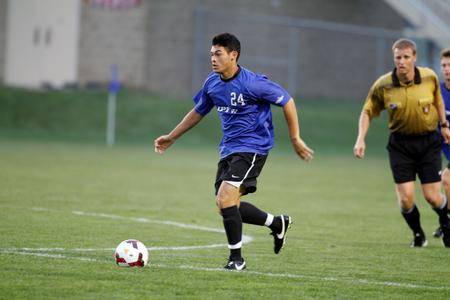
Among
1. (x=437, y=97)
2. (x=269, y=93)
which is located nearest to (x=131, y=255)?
(x=269, y=93)

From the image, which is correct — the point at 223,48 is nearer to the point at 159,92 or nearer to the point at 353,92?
the point at 159,92

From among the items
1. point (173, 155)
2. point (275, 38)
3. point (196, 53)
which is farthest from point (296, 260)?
point (275, 38)

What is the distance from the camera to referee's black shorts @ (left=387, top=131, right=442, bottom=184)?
10.9 meters

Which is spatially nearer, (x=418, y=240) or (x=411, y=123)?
(x=411, y=123)

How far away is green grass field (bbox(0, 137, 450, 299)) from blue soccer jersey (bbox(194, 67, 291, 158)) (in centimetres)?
112

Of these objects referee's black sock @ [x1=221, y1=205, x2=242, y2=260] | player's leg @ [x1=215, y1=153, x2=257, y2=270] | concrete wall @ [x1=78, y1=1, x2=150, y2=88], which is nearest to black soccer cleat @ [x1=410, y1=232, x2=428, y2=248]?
player's leg @ [x1=215, y1=153, x2=257, y2=270]

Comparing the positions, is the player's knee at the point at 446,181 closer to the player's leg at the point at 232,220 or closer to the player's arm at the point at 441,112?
the player's arm at the point at 441,112

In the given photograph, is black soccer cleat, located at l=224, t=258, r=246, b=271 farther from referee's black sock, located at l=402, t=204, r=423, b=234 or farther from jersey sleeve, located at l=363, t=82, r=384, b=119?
referee's black sock, located at l=402, t=204, r=423, b=234

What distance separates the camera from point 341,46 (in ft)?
129

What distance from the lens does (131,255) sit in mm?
8414

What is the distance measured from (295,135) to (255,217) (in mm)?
1070

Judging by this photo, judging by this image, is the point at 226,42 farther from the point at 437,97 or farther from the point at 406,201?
the point at 406,201

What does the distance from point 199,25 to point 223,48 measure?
2760 cm

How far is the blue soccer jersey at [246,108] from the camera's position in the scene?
9.01 m
